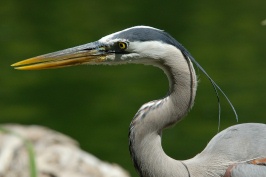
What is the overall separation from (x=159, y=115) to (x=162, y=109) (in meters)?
0.03

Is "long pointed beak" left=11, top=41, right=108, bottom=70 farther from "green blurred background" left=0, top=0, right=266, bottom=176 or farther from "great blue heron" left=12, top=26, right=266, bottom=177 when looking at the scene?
"green blurred background" left=0, top=0, right=266, bottom=176

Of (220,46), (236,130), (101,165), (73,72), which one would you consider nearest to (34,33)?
(73,72)

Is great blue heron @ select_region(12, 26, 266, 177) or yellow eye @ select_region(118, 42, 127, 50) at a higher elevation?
yellow eye @ select_region(118, 42, 127, 50)

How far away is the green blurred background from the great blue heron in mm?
3327

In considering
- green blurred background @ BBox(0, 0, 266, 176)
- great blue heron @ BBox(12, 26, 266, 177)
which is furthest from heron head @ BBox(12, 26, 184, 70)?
green blurred background @ BBox(0, 0, 266, 176)

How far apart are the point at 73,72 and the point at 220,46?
1.75 metres

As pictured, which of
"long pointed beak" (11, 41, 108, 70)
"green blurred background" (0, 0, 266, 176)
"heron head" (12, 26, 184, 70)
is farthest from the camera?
"green blurred background" (0, 0, 266, 176)

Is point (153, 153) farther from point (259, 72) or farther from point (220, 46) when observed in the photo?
point (220, 46)

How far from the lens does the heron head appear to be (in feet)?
16.5

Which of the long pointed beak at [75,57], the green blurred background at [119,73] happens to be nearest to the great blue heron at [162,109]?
the long pointed beak at [75,57]

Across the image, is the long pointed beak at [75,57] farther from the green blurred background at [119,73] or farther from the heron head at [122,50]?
the green blurred background at [119,73]

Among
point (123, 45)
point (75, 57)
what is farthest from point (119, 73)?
point (123, 45)

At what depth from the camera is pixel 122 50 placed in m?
5.11

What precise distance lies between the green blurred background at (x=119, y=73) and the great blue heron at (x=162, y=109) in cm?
333
